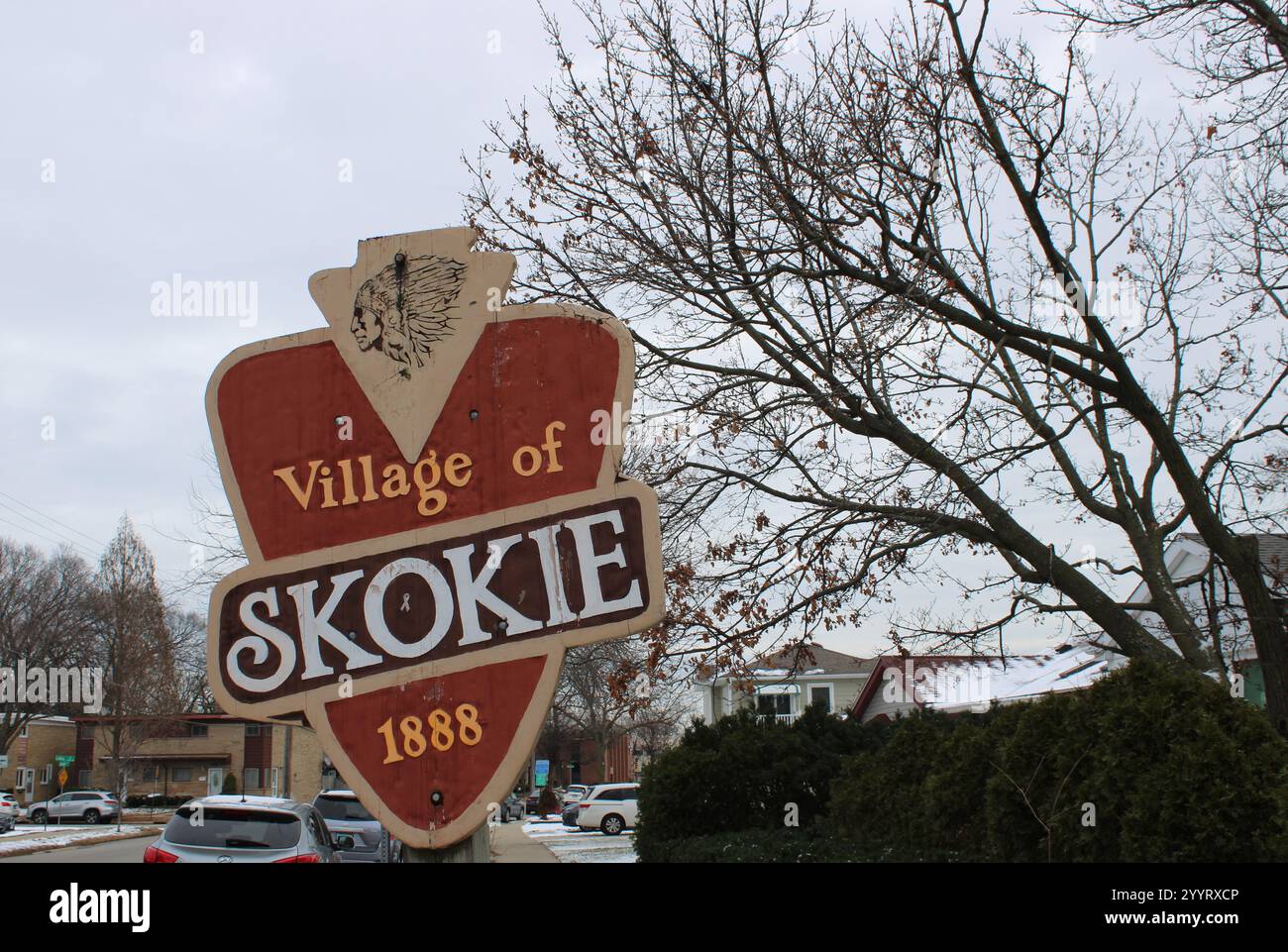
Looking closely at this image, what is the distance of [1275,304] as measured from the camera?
11.5m

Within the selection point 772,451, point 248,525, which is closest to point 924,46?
point 772,451

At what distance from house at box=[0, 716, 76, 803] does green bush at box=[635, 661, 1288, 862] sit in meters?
54.5

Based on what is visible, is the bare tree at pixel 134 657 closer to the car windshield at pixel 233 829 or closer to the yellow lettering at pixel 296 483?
the car windshield at pixel 233 829

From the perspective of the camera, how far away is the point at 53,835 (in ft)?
109

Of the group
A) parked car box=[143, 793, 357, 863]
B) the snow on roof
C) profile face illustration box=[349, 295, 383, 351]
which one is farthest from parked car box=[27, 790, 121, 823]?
profile face illustration box=[349, 295, 383, 351]

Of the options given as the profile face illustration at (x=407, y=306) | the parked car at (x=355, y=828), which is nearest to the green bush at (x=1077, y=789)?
the profile face illustration at (x=407, y=306)

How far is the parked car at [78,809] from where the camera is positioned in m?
40.3

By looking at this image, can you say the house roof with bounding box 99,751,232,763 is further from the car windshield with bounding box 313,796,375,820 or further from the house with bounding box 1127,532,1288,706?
the house with bounding box 1127,532,1288,706

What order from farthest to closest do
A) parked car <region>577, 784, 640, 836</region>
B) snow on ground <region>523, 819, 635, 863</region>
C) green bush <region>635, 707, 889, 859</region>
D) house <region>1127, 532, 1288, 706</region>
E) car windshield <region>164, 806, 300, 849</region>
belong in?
parked car <region>577, 784, 640, 836</region> < snow on ground <region>523, 819, 635, 863</region> < green bush <region>635, 707, 889, 859</region> < house <region>1127, 532, 1288, 706</region> < car windshield <region>164, 806, 300, 849</region>

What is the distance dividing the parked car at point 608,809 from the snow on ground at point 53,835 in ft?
46.0

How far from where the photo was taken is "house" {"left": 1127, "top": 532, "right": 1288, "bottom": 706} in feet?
34.4
